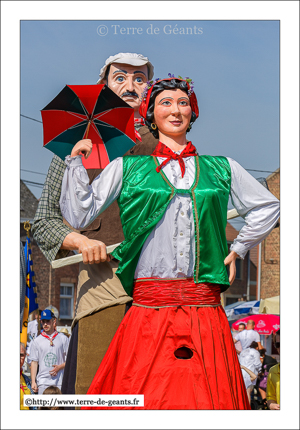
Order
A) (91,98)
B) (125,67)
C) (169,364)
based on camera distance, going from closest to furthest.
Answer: (169,364)
(91,98)
(125,67)

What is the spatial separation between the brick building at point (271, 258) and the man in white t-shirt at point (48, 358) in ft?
4.77

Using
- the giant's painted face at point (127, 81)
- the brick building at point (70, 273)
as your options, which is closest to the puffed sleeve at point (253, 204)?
the brick building at point (70, 273)

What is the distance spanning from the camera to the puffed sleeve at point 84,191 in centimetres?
331

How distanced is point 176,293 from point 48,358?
153 centimetres

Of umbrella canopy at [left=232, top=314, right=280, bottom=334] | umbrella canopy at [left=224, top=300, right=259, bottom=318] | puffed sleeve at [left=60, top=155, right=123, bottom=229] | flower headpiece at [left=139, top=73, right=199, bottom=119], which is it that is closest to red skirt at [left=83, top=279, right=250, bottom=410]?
puffed sleeve at [left=60, top=155, right=123, bottom=229]

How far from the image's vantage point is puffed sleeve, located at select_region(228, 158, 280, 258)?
3.52 metres

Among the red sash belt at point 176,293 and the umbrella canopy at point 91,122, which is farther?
the umbrella canopy at point 91,122

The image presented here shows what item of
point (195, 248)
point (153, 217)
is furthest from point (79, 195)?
point (195, 248)

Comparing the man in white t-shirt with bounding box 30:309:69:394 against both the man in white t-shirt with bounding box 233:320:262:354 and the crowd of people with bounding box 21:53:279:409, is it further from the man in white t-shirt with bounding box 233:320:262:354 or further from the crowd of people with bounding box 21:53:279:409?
the man in white t-shirt with bounding box 233:320:262:354

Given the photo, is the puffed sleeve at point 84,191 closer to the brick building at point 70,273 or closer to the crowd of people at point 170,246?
the crowd of people at point 170,246

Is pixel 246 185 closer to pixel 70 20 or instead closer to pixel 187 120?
pixel 187 120
